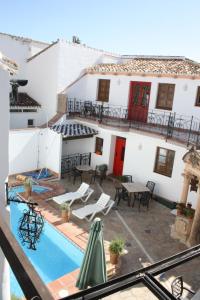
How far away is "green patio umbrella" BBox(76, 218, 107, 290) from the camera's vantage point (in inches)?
339

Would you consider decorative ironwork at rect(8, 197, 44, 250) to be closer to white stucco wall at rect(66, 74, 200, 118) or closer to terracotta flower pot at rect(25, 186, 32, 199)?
terracotta flower pot at rect(25, 186, 32, 199)

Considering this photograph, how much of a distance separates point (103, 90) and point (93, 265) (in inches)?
613

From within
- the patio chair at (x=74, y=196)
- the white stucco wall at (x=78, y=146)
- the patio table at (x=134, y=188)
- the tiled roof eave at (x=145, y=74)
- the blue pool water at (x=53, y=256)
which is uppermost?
the tiled roof eave at (x=145, y=74)

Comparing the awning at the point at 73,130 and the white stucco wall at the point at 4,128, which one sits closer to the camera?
the white stucco wall at the point at 4,128

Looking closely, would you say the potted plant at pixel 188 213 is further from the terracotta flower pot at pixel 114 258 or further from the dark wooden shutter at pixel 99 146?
the dark wooden shutter at pixel 99 146

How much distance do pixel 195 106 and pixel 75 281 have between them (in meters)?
12.0

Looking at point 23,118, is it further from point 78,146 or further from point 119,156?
point 119,156

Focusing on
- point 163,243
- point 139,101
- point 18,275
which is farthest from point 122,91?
point 18,275

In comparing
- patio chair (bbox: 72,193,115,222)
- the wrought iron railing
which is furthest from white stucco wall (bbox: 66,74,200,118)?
patio chair (bbox: 72,193,115,222)

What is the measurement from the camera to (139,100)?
1984 centimetres

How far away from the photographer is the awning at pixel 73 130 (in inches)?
737

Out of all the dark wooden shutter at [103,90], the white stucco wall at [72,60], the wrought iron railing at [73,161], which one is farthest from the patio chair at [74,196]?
the white stucco wall at [72,60]

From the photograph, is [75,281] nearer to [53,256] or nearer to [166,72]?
[53,256]

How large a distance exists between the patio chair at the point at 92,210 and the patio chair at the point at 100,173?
425 centimetres
